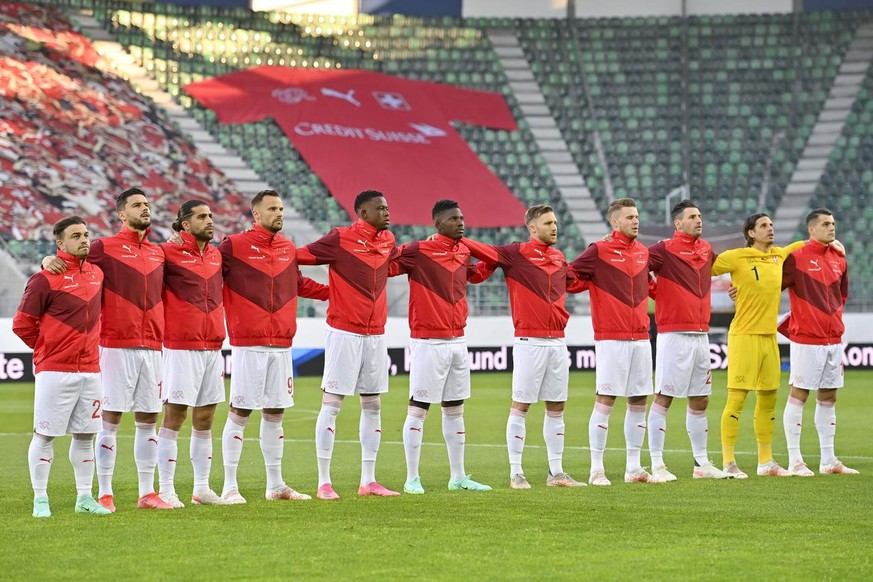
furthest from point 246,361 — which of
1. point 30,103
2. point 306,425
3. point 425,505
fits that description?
point 30,103

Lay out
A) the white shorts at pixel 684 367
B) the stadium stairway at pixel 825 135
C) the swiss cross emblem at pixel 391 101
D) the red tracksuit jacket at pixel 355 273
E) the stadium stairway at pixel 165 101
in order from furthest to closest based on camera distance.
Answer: the swiss cross emblem at pixel 391 101, the stadium stairway at pixel 825 135, the stadium stairway at pixel 165 101, the white shorts at pixel 684 367, the red tracksuit jacket at pixel 355 273

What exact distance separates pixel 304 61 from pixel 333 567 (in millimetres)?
32661

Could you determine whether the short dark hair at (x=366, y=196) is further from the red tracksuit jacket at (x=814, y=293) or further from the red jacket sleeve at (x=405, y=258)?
the red tracksuit jacket at (x=814, y=293)

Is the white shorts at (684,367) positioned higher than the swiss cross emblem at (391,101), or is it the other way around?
the swiss cross emblem at (391,101)

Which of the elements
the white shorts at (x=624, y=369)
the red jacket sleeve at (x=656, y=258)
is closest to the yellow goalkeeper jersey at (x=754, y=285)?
the red jacket sleeve at (x=656, y=258)

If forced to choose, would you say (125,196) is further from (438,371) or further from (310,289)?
(438,371)

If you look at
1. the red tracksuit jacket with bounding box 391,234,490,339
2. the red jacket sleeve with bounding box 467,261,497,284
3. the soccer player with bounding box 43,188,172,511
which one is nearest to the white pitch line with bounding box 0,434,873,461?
the red jacket sleeve with bounding box 467,261,497,284

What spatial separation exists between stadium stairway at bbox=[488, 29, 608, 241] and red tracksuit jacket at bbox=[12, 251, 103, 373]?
27.7m

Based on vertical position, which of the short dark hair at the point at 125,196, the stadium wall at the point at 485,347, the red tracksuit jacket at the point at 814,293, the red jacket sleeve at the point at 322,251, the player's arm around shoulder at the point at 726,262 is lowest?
the stadium wall at the point at 485,347

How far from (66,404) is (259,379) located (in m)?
1.40

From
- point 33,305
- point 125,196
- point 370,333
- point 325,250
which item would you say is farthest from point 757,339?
point 33,305

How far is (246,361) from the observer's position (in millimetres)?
9195

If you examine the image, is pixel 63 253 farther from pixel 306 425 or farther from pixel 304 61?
pixel 304 61

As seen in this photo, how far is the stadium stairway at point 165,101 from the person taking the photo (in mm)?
34375
